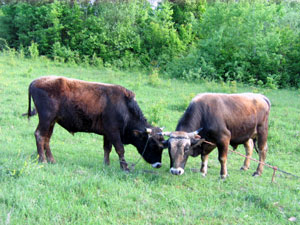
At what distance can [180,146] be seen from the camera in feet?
20.8

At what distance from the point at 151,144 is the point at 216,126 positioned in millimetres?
1451

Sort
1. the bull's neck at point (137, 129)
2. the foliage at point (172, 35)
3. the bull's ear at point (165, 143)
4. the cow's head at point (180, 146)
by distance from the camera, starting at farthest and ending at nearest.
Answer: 1. the foliage at point (172, 35)
2. the bull's neck at point (137, 129)
3. the bull's ear at point (165, 143)
4. the cow's head at point (180, 146)

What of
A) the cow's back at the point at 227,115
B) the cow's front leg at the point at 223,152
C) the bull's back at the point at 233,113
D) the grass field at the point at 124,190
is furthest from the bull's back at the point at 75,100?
the cow's front leg at the point at 223,152

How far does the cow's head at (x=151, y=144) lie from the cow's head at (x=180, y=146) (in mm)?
720

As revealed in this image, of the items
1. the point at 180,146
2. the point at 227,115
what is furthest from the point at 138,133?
the point at 227,115

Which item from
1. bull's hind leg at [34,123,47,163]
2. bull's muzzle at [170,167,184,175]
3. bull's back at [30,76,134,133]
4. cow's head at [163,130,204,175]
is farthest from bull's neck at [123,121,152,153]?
bull's hind leg at [34,123,47,163]

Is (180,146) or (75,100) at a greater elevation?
(75,100)

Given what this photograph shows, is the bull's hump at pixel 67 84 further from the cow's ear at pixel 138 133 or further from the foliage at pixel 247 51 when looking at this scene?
the foliage at pixel 247 51

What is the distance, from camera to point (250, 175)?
25.2 feet

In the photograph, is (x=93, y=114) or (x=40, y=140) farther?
(x=93, y=114)

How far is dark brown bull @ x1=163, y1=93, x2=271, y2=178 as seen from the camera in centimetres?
646

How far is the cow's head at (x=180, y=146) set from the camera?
6246mm

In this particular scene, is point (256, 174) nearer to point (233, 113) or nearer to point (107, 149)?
point (233, 113)

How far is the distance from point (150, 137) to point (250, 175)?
2449 mm
